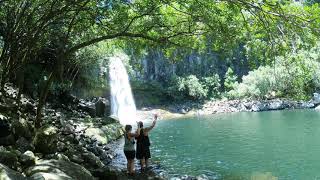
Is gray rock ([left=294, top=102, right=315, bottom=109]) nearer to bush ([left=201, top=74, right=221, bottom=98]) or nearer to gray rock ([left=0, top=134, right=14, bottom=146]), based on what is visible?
bush ([left=201, top=74, right=221, bottom=98])

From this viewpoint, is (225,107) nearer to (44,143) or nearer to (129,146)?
(129,146)

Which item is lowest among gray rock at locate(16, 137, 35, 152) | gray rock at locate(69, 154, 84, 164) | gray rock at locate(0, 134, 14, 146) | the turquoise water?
the turquoise water

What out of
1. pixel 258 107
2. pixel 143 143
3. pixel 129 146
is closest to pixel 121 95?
pixel 258 107

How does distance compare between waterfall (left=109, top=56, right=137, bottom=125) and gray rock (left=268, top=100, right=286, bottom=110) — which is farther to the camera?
gray rock (left=268, top=100, right=286, bottom=110)

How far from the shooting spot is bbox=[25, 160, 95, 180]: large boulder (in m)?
8.30

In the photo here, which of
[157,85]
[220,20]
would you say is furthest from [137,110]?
[220,20]

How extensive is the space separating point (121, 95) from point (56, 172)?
5275 centimetres

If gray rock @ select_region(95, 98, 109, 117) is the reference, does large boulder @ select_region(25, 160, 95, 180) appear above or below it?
below

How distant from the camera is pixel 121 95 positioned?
61.5 m

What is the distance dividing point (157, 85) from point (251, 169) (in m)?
60.5

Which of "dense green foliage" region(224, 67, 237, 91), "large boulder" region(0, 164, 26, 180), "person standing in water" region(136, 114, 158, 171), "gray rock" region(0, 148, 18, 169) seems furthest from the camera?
"dense green foliage" region(224, 67, 237, 91)

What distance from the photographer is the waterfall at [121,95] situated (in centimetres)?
5475

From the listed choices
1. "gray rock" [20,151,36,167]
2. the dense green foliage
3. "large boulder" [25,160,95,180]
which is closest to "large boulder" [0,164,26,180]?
"large boulder" [25,160,95,180]

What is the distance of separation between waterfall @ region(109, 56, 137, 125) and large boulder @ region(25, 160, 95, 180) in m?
41.8
